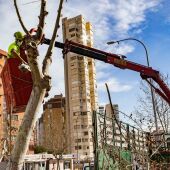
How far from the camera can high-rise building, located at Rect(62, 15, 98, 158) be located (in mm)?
88000

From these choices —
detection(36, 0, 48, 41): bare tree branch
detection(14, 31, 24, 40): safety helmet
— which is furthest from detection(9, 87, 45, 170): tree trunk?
detection(14, 31, 24, 40): safety helmet

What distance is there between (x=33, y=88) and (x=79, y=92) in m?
85.3

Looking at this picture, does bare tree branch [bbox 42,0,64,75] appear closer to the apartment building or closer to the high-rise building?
the apartment building

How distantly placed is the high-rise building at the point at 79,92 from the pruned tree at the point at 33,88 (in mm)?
81076

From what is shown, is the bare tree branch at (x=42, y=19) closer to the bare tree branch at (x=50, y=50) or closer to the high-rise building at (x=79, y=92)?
the bare tree branch at (x=50, y=50)

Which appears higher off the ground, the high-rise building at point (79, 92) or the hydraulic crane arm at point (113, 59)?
the high-rise building at point (79, 92)

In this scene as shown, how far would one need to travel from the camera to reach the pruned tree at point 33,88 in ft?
16.0

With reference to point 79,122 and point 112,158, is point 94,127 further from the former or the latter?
point 79,122

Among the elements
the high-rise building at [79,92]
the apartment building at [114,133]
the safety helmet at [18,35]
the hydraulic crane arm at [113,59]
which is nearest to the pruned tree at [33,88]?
the safety helmet at [18,35]

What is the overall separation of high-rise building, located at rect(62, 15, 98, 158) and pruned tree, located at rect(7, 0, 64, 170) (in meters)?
81.1

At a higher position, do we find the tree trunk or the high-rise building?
the high-rise building

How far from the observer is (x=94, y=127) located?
9930 millimetres

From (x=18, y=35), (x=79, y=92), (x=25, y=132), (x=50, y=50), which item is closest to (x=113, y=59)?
(x=18, y=35)

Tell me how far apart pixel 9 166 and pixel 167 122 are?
71.0ft
